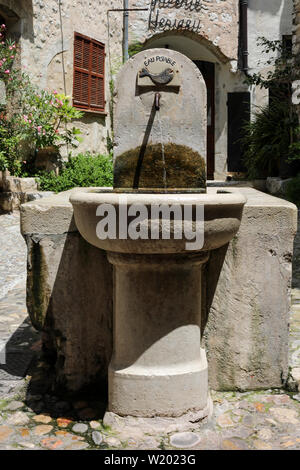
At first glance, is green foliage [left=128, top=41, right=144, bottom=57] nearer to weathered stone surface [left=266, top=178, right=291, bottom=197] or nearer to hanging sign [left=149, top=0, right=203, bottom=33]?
hanging sign [left=149, top=0, right=203, bottom=33]

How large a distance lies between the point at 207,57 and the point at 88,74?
401 cm

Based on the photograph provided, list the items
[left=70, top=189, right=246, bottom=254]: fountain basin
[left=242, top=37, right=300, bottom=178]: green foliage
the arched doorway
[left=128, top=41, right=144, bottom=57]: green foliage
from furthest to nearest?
the arched doorway, [left=128, top=41, right=144, bottom=57]: green foliage, [left=242, top=37, right=300, bottom=178]: green foliage, [left=70, top=189, right=246, bottom=254]: fountain basin

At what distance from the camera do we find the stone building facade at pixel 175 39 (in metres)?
8.91

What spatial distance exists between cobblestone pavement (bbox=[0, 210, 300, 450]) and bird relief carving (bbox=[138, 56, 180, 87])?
5.19ft

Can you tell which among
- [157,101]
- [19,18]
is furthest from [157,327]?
[19,18]

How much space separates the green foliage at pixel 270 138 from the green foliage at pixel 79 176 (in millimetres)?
3162

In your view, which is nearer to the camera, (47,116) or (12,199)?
(12,199)

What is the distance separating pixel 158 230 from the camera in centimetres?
210

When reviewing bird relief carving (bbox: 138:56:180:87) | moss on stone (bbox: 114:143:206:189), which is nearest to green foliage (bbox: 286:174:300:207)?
moss on stone (bbox: 114:143:206:189)

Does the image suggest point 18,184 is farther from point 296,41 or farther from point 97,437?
point 97,437

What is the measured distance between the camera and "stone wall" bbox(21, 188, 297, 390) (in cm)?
264

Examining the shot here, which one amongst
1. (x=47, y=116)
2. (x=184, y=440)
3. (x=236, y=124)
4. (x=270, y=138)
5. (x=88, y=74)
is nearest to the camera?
(x=184, y=440)

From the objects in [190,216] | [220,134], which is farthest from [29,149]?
[190,216]

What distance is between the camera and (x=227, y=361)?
2.70 metres
